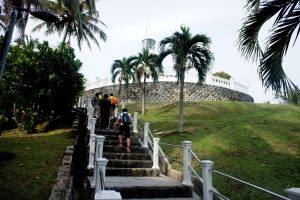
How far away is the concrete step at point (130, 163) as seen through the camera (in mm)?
9609

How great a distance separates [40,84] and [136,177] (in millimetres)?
10282

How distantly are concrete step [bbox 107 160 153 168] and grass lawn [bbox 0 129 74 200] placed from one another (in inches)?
67.8

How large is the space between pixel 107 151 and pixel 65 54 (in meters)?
9.38

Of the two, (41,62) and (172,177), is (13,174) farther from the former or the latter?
(41,62)

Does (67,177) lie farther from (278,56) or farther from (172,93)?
(172,93)

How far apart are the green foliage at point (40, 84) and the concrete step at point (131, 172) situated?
30.4 feet

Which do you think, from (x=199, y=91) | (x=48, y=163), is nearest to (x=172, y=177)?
(x=48, y=163)

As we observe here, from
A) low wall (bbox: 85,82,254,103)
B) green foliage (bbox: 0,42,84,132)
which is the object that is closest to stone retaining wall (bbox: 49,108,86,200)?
green foliage (bbox: 0,42,84,132)

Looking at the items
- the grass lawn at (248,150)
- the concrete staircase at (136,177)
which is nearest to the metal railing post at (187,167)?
the concrete staircase at (136,177)

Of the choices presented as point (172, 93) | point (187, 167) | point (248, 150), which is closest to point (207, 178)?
point (187, 167)

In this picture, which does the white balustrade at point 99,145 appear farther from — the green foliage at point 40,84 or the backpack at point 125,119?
the green foliage at point 40,84

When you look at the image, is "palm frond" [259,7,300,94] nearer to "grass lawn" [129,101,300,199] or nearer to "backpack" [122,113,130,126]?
"grass lawn" [129,101,300,199]

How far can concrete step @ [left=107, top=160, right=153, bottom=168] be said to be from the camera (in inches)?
378

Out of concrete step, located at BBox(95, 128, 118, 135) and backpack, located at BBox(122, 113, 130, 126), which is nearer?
backpack, located at BBox(122, 113, 130, 126)
